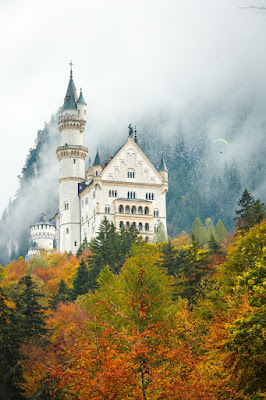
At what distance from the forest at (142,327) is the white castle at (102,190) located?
19436 millimetres

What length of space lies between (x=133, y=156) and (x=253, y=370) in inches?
3555

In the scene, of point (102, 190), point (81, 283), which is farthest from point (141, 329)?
point (102, 190)

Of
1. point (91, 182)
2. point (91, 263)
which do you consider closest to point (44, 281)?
point (91, 263)

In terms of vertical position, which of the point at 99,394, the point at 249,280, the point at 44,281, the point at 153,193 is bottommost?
the point at 99,394

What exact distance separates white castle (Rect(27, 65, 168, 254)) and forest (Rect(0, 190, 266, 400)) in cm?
1944

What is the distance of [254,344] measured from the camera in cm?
2438

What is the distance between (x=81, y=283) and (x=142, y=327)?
33.2 metres

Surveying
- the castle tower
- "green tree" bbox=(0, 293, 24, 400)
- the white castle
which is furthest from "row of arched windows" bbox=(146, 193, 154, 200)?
"green tree" bbox=(0, 293, 24, 400)

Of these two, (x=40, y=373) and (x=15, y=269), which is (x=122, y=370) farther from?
(x=15, y=269)

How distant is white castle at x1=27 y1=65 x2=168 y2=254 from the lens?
110 metres

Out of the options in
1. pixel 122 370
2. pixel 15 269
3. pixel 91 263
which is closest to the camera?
pixel 122 370

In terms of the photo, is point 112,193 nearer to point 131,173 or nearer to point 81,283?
point 131,173

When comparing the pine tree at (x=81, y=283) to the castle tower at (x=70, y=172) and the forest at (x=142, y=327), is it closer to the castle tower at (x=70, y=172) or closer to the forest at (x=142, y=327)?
the forest at (x=142, y=327)

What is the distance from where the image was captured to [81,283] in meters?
69.4
